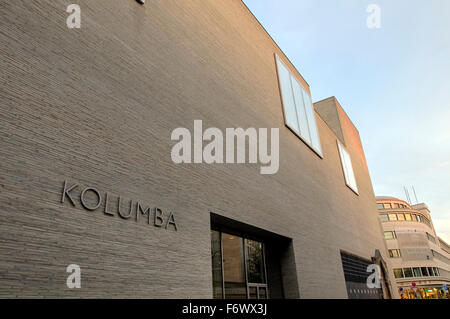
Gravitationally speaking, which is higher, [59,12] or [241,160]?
[59,12]

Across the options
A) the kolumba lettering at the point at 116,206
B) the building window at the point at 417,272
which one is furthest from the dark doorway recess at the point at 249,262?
the building window at the point at 417,272

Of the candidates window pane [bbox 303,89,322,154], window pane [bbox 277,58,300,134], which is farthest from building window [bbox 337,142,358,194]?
window pane [bbox 277,58,300,134]

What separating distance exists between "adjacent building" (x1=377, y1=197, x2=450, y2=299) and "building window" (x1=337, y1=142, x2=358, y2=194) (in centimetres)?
3883

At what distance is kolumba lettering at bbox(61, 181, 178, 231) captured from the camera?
17.0 feet

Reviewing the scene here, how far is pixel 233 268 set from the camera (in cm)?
973

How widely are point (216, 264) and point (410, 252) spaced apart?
61100 millimetres

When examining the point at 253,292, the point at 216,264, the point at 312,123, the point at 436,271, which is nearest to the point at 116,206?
the point at 216,264

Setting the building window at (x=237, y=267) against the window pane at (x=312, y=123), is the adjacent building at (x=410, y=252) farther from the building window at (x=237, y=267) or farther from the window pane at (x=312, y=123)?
the building window at (x=237, y=267)

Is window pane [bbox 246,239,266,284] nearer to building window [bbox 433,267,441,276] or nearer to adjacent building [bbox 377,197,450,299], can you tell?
adjacent building [bbox 377,197,450,299]
